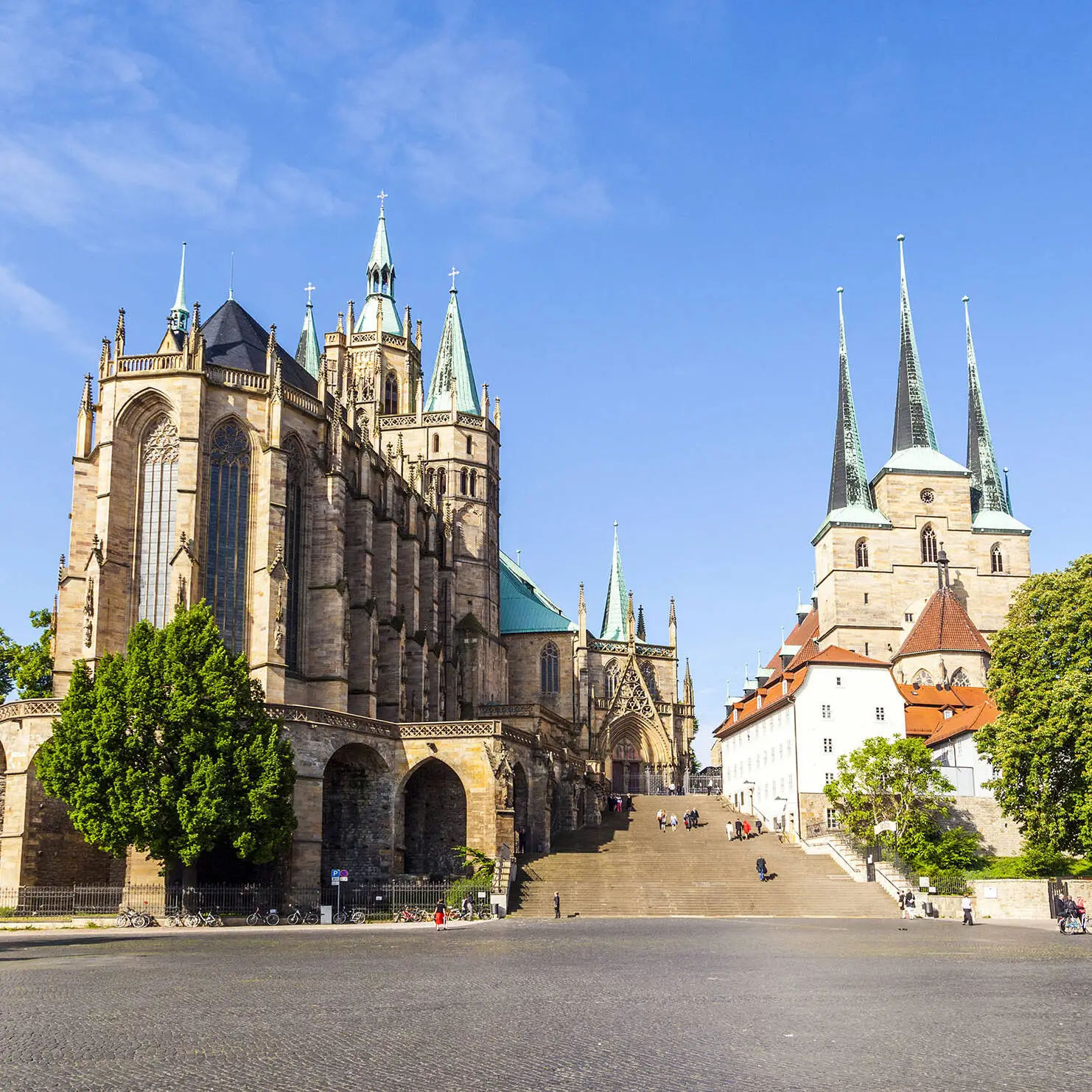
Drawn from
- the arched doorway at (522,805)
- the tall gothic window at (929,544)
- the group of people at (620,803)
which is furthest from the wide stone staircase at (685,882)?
the tall gothic window at (929,544)

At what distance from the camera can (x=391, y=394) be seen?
89.2 m

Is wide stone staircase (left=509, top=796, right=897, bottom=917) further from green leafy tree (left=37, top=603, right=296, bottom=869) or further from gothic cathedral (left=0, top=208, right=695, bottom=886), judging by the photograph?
green leafy tree (left=37, top=603, right=296, bottom=869)

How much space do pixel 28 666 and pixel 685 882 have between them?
28542 mm

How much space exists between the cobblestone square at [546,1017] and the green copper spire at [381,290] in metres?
66.6

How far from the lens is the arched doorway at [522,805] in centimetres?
5134

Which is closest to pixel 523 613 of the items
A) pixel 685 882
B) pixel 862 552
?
pixel 862 552

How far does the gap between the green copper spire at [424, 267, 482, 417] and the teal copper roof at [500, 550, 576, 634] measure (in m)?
11.3

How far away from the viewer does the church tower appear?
3226 inches

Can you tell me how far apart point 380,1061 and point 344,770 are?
3598cm

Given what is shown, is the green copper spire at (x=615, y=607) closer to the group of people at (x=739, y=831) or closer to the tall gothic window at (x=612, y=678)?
the tall gothic window at (x=612, y=678)

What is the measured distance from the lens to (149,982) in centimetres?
1995

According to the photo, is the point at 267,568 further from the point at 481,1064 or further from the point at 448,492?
the point at 481,1064

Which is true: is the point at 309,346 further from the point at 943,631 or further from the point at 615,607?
the point at 943,631

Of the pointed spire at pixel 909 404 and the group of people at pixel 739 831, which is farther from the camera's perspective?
the pointed spire at pixel 909 404
